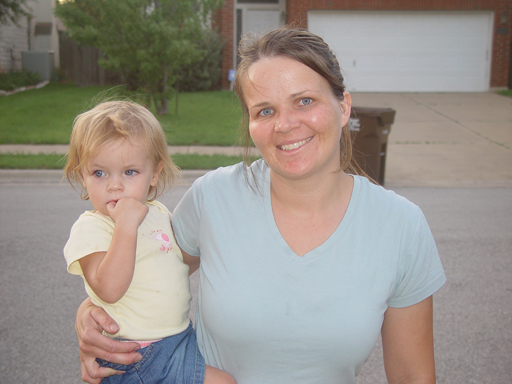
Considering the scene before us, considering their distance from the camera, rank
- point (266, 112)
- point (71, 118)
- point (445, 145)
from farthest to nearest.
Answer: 1. point (71, 118)
2. point (445, 145)
3. point (266, 112)

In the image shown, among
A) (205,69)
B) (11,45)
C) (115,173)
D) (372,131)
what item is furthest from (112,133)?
(11,45)

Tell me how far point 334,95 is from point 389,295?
2.32ft

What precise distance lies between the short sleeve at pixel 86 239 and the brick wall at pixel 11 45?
2334 centimetres

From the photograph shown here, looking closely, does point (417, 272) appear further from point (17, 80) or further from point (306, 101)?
point (17, 80)

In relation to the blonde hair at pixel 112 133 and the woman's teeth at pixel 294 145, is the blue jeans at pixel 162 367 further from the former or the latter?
the woman's teeth at pixel 294 145

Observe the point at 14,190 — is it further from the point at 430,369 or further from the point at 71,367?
the point at 430,369

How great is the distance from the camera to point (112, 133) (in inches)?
→ 75.4

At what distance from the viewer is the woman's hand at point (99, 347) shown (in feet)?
5.89

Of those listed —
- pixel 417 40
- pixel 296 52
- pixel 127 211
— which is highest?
pixel 417 40

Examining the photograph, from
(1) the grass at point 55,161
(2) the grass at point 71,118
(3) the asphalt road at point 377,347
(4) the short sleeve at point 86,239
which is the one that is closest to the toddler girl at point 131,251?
(4) the short sleeve at point 86,239

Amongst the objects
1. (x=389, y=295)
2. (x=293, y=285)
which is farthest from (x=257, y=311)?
(x=389, y=295)

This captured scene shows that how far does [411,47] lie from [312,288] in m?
19.9

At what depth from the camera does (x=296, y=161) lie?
1838mm

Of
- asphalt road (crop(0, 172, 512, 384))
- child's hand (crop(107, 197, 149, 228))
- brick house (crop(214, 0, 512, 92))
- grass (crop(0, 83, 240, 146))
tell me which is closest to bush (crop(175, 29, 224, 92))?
grass (crop(0, 83, 240, 146))
